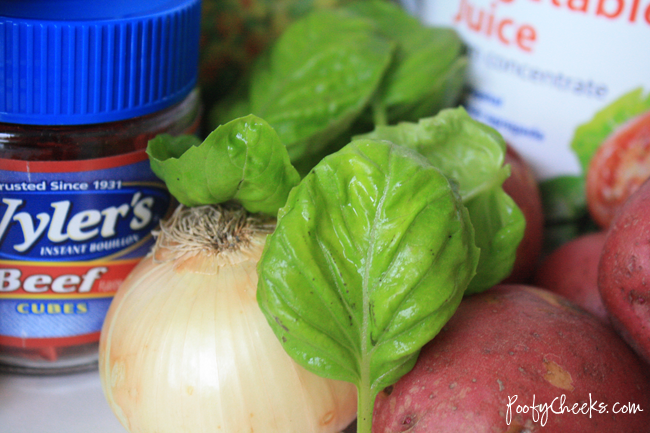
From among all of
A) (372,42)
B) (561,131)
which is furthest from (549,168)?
(372,42)

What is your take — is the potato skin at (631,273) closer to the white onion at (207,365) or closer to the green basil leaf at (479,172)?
the green basil leaf at (479,172)

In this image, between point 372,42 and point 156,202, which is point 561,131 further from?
point 156,202

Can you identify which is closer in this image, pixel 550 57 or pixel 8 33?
pixel 8 33

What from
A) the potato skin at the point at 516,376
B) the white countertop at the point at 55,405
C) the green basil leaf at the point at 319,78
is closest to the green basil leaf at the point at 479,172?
the potato skin at the point at 516,376

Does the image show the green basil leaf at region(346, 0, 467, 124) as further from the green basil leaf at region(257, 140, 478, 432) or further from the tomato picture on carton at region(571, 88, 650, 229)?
the green basil leaf at region(257, 140, 478, 432)

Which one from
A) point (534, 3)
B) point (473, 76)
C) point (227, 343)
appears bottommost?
point (227, 343)

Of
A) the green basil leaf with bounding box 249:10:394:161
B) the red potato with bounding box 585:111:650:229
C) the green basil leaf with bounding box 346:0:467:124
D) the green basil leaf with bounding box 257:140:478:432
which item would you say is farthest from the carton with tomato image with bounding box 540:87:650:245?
the green basil leaf with bounding box 257:140:478:432
